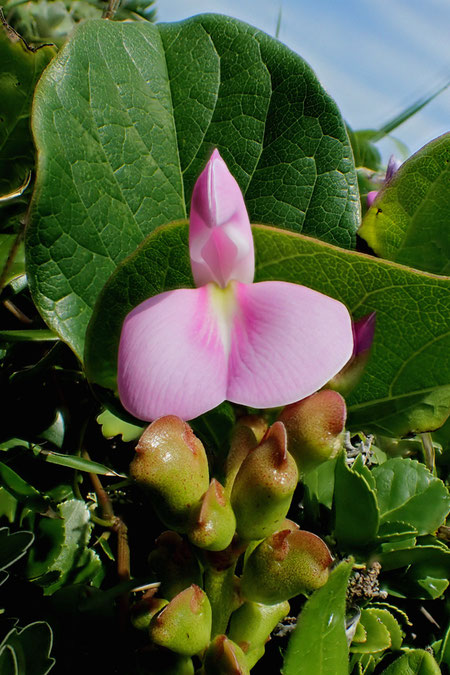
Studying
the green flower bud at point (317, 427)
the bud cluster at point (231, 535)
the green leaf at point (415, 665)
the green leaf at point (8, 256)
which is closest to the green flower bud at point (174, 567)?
the bud cluster at point (231, 535)

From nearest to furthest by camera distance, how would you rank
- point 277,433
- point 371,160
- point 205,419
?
point 277,433 → point 205,419 → point 371,160

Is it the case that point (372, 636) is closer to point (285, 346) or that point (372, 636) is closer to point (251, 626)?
point (251, 626)

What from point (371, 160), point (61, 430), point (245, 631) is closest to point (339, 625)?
point (245, 631)

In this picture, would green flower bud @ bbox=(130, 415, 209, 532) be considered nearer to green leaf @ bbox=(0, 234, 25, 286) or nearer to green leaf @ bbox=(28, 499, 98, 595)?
green leaf @ bbox=(28, 499, 98, 595)

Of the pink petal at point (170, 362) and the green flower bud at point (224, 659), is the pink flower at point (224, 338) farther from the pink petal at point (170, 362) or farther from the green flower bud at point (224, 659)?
the green flower bud at point (224, 659)

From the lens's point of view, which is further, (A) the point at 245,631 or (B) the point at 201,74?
(B) the point at 201,74

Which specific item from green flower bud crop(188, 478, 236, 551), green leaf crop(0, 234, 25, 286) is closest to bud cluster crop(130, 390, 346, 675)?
green flower bud crop(188, 478, 236, 551)

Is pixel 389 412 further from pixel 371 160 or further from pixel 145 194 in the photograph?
pixel 371 160

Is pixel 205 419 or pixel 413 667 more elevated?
pixel 205 419
